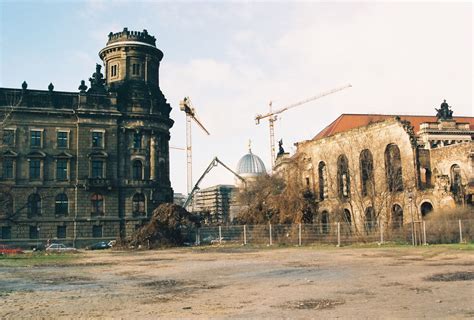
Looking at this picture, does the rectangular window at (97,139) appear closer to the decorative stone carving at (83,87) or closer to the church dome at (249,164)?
the decorative stone carving at (83,87)

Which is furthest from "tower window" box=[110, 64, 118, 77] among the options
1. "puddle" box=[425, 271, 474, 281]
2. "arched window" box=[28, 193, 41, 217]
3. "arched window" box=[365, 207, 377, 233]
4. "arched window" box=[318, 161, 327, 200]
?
"puddle" box=[425, 271, 474, 281]

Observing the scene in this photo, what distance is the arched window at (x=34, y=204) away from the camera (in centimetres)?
5434

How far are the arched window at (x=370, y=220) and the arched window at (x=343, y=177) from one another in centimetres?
506

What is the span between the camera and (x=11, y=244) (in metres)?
52.4

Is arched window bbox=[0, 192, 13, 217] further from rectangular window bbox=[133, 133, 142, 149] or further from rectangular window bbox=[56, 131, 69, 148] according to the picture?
rectangular window bbox=[133, 133, 142, 149]

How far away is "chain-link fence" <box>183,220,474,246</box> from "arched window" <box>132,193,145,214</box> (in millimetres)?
13541

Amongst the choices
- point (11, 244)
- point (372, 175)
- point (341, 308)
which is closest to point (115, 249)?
point (11, 244)

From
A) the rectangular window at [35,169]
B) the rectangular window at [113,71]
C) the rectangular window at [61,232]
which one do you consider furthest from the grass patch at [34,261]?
the rectangular window at [113,71]

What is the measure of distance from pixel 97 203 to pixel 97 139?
741 centimetres

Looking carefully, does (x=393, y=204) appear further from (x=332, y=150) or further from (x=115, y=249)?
(x=115, y=249)

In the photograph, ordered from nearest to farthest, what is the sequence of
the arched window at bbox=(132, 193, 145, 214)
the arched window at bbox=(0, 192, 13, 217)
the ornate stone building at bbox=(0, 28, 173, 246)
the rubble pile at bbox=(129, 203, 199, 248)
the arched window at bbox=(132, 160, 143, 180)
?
the rubble pile at bbox=(129, 203, 199, 248)
the arched window at bbox=(0, 192, 13, 217)
the ornate stone building at bbox=(0, 28, 173, 246)
the arched window at bbox=(132, 193, 145, 214)
the arched window at bbox=(132, 160, 143, 180)

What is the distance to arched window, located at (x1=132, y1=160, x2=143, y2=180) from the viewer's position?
2317 inches

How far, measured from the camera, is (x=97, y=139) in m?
57.4

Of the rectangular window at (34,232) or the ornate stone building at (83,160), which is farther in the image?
the ornate stone building at (83,160)
